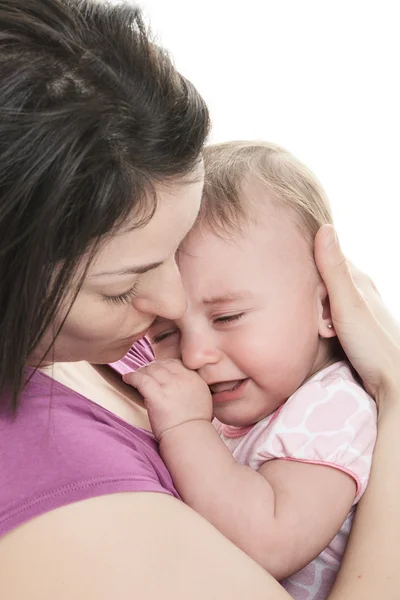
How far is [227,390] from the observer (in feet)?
4.74

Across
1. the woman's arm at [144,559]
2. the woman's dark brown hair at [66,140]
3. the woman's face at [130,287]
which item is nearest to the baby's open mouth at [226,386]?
the woman's face at [130,287]

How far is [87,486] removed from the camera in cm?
99

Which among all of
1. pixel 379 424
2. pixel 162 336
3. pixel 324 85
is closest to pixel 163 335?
pixel 162 336

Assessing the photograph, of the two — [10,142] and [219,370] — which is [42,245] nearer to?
[10,142]

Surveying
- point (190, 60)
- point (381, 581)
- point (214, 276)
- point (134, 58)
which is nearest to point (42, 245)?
point (134, 58)

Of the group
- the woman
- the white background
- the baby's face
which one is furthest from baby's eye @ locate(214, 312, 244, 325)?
the white background

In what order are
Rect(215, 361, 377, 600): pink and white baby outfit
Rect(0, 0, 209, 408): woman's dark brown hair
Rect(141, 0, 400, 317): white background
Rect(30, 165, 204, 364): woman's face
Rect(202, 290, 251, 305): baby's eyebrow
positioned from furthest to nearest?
Rect(141, 0, 400, 317): white background < Rect(202, 290, 251, 305): baby's eyebrow < Rect(215, 361, 377, 600): pink and white baby outfit < Rect(30, 165, 204, 364): woman's face < Rect(0, 0, 209, 408): woman's dark brown hair

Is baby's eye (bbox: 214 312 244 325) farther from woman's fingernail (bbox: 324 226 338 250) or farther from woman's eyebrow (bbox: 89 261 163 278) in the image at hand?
woman's eyebrow (bbox: 89 261 163 278)

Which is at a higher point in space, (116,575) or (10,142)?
(10,142)

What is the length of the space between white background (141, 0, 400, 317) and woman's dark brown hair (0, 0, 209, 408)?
1.83 metres

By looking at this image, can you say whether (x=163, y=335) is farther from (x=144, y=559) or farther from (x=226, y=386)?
(x=144, y=559)

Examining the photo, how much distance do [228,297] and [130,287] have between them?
30cm

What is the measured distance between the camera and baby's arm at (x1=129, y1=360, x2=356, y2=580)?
3.98ft

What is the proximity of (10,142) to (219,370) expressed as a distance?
632mm
